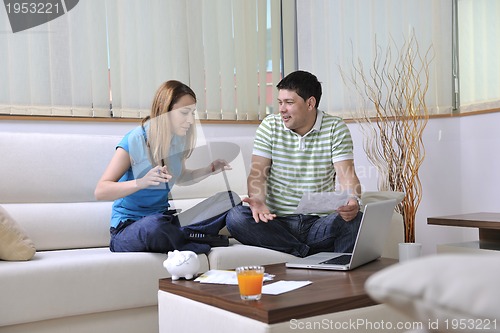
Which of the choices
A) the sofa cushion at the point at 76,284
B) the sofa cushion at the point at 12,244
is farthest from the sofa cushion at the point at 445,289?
the sofa cushion at the point at 12,244

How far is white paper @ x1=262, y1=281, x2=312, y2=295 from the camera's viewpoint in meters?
1.60

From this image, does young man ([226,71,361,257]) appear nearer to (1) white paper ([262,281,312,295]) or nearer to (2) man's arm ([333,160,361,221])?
(2) man's arm ([333,160,361,221])

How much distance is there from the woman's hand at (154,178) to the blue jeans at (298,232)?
416mm

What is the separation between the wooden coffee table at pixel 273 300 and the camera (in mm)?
1424

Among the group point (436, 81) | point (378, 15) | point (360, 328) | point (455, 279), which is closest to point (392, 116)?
point (436, 81)

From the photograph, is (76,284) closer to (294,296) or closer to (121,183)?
(121,183)

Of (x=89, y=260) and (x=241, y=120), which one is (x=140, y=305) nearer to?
(x=89, y=260)

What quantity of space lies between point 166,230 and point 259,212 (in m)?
0.43

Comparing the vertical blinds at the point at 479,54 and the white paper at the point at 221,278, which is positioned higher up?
the vertical blinds at the point at 479,54

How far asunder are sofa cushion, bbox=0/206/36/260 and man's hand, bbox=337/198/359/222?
1.23 m

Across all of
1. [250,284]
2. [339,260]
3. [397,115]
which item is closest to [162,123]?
[339,260]

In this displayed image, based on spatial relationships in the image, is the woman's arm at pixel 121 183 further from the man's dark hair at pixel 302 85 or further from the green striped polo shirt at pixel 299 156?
the man's dark hair at pixel 302 85

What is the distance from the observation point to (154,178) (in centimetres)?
246

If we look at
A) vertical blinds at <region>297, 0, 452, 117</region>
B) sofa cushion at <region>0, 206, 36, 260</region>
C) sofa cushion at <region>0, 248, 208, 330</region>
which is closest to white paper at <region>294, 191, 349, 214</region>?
sofa cushion at <region>0, 248, 208, 330</region>
